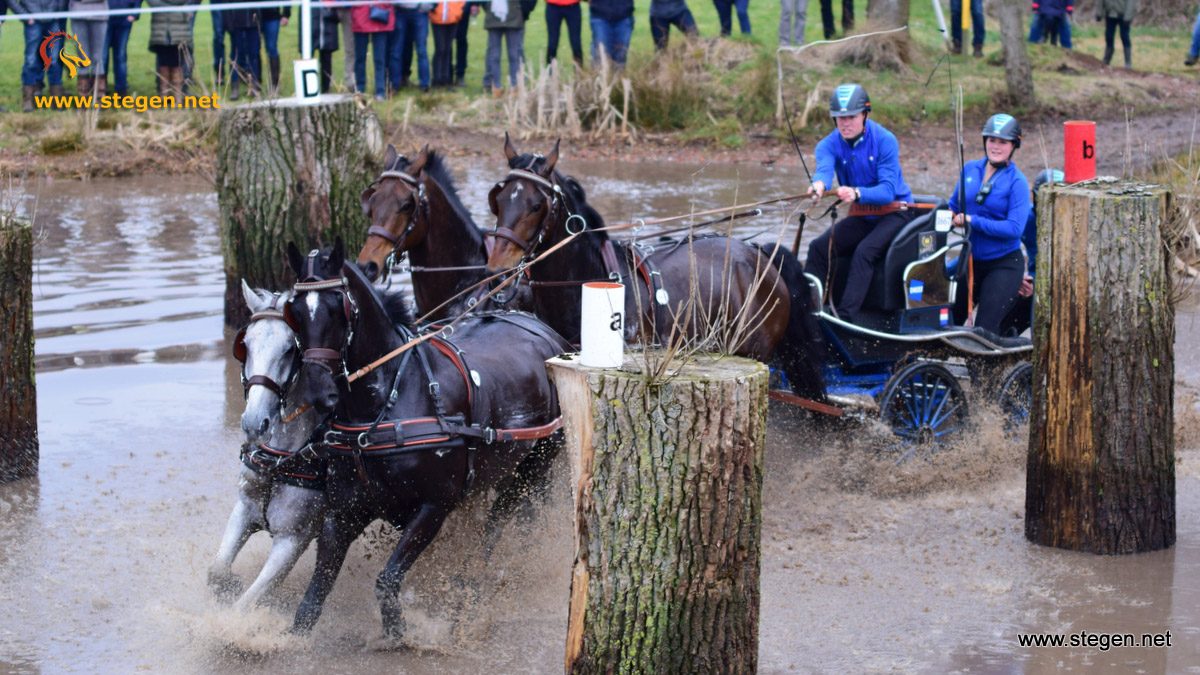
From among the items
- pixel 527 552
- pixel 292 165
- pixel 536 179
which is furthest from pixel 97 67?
pixel 527 552

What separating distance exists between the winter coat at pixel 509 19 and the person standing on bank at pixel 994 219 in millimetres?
11068

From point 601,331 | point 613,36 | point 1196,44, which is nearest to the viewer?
point 601,331

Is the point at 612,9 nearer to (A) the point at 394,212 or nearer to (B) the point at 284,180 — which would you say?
(B) the point at 284,180

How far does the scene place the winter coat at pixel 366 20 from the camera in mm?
18312

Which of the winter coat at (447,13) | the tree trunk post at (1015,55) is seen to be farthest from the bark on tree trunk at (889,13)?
the winter coat at (447,13)

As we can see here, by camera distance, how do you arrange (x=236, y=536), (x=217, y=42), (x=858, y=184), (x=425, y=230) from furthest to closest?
1. (x=217, y=42)
2. (x=858, y=184)
3. (x=425, y=230)
4. (x=236, y=536)

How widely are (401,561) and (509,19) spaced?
1418 centimetres

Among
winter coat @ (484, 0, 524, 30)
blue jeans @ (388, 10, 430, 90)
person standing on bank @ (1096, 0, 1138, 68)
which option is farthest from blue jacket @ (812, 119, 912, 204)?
person standing on bank @ (1096, 0, 1138, 68)

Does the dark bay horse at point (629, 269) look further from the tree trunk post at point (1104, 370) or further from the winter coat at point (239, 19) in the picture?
the winter coat at point (239, 19)

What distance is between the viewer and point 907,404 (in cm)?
872

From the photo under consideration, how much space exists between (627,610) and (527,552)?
2203 millimetres

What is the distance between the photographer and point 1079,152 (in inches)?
294

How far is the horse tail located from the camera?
8781 mm

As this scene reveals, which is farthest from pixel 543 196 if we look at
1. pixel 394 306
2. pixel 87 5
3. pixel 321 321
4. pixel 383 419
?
pixel 87 5
